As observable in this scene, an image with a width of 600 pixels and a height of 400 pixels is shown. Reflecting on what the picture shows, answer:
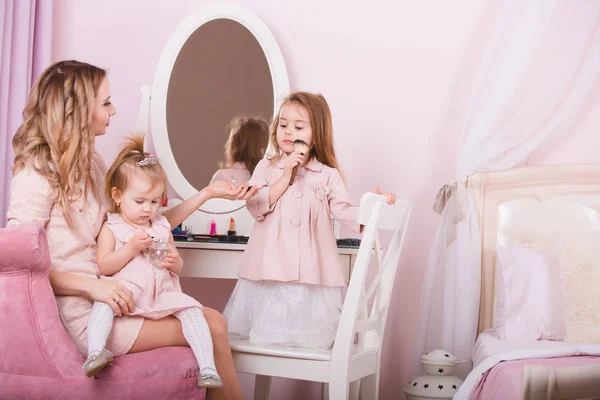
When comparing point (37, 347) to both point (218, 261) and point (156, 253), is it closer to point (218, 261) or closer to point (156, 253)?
point (156, 253)

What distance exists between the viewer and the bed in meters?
2.47

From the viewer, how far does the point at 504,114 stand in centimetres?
312

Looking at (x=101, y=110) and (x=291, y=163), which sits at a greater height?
(x=101, y=110)

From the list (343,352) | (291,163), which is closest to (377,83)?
(291,163)

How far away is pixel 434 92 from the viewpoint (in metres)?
3.49

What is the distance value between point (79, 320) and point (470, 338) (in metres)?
1.59

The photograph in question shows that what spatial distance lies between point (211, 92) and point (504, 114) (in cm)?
124

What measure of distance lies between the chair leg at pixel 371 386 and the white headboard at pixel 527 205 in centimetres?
67

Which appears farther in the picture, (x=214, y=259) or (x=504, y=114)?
(x=504, y=114)

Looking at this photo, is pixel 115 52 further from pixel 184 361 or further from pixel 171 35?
pixel 184 361

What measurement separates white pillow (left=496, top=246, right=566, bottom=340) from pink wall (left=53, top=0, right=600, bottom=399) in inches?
20.6

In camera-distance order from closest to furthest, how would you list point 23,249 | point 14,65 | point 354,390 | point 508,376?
point 23,249, point 508,376, point 354,390, point 14,65

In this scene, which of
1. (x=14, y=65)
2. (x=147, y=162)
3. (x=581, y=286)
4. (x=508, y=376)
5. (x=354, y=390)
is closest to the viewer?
(x=508, y=376)

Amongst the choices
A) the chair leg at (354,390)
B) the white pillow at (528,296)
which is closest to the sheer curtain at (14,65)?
the chair leg at (354,390)
